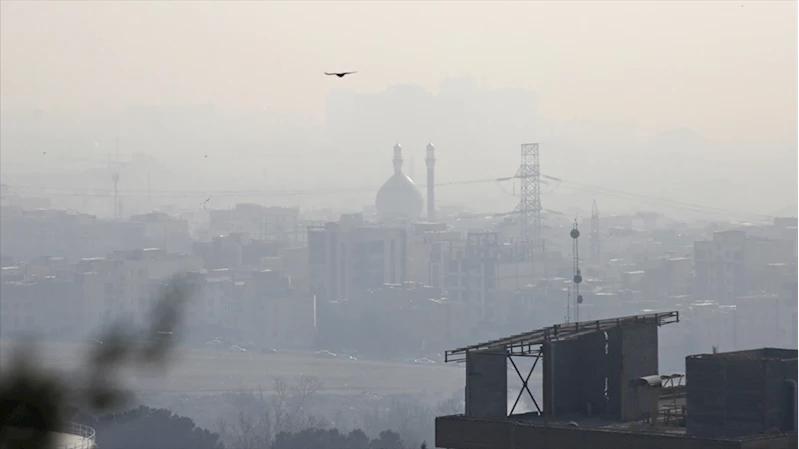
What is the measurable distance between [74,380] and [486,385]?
3258 cm

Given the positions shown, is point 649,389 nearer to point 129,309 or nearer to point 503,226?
point 129,309

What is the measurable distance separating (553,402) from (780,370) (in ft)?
8.20

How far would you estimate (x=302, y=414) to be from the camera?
189ft

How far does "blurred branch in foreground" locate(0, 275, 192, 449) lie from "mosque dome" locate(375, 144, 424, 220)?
121ft

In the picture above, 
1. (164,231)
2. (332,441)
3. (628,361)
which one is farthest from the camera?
(164,231)

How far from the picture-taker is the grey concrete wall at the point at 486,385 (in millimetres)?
15383

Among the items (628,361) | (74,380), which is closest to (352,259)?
(74,380)

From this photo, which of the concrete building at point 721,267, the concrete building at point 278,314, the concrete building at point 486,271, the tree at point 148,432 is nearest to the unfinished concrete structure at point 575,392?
the tree at point 148,432

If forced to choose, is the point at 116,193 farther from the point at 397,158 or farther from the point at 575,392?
the point at 575,392

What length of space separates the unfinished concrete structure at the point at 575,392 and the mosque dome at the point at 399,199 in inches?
4098

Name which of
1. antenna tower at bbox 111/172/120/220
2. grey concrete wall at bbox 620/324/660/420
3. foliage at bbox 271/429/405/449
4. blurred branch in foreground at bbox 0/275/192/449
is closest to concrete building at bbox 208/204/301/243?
antenna tower at bbox 111/172/120/220

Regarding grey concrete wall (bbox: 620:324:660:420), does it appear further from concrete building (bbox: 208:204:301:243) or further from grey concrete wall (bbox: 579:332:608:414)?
concrete building (bbox: 208:204:301:243)

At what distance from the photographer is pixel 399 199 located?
399ft

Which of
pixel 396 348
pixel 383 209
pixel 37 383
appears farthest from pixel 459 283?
pixel 37 383
